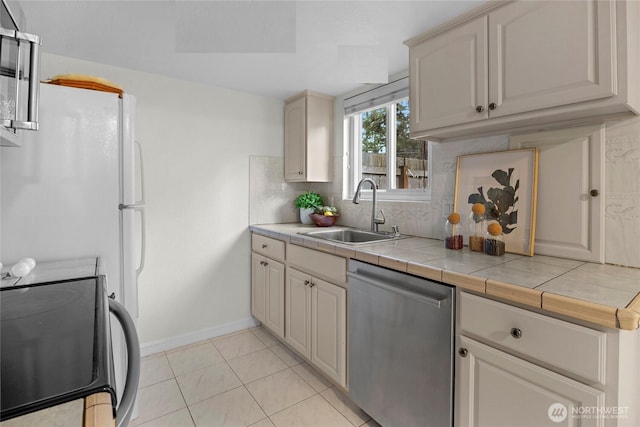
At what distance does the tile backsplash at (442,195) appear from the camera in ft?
4.15

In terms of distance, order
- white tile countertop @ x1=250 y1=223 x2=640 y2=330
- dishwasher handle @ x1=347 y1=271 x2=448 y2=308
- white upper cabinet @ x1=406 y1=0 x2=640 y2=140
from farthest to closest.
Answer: dishwasher handle @ x1=347 y1=271 x2=448 y2=308 → white upper cabinet @ x1=406 y1=0 x2=640 y2=140 → white tile countertop @ x1=250 y1=223 x2=640 y2=330

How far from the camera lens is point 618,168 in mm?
1293

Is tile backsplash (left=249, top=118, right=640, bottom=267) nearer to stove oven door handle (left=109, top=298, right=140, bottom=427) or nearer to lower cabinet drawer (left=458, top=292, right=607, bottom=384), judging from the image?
lower cabinet drawer (left=458, top=292, right=607, bottom=384)

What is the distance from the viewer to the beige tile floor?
170 centimetres

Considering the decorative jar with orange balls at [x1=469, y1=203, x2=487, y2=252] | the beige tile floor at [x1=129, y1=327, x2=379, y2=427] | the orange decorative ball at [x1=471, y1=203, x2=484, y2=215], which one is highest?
the orange decorative ball at [x1=471, y1=203, x2=484, y2=215]

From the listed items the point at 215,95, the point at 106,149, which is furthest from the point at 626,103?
the point at 215,95

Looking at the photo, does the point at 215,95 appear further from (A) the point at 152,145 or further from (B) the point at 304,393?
(B) the point at 304,393

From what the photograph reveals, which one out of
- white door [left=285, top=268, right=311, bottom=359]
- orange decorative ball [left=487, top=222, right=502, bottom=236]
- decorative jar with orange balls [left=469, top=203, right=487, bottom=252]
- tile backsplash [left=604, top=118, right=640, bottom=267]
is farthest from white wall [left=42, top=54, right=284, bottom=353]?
tile backsplash [left=604, top=118, right=640, bottom=267]

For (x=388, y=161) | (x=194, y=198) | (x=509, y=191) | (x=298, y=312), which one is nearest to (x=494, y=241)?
(x=509, y=191)

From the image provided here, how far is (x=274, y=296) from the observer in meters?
2.50

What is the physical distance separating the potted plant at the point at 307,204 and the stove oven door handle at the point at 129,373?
6.76 feet

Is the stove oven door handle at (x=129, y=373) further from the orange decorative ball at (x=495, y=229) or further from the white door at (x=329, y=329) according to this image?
the orange decorative ball at (x=495, y=229)

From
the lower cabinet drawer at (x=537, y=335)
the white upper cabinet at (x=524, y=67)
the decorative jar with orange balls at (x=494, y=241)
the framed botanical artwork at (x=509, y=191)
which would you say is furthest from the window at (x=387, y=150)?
the lower cabinet drawer at (x=537, y=335)

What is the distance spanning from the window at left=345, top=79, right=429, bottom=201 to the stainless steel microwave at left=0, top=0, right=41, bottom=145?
2.04m
